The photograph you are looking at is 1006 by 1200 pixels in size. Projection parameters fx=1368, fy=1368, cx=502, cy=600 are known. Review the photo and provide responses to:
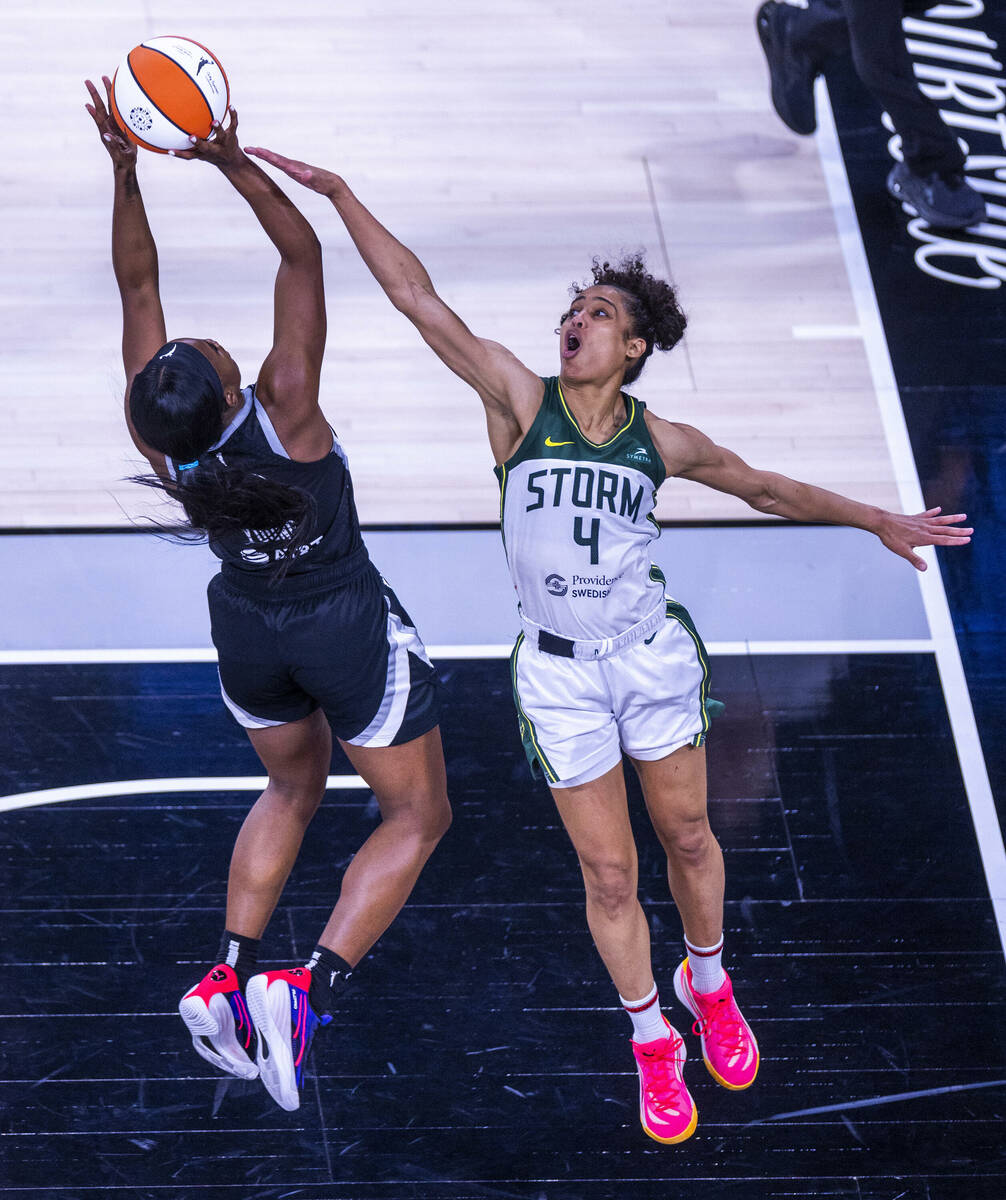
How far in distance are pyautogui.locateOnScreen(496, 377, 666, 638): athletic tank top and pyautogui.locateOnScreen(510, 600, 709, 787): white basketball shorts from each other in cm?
11

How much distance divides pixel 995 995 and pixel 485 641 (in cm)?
232

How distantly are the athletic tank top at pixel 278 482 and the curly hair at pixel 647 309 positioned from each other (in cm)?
82

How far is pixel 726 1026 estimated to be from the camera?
4023 mm

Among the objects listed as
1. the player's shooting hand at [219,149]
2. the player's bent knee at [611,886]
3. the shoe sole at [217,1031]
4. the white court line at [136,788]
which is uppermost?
the player's shooting hand at [219,149]

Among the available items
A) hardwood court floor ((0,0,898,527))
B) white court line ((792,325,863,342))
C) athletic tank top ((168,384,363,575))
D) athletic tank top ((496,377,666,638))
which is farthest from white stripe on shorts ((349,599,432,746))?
white court line ((792,325,863,342))

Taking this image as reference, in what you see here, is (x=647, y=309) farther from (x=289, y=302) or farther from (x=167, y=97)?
(x=167, y=97)

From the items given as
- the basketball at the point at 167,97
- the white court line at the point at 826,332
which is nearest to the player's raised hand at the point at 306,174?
the basketball at the point at 167,97

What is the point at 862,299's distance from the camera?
722 cm

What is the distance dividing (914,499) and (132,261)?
384cm

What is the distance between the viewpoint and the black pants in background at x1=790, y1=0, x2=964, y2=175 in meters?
7.24

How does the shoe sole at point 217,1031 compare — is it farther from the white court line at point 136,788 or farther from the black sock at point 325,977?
the white court line at point 136,788

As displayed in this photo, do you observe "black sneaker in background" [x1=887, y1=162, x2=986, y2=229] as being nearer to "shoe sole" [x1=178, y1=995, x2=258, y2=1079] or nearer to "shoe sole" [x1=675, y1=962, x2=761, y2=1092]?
"shoe sole" [x1=675, y1=962, x2=761, y2=1092]

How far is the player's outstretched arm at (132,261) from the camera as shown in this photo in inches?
135

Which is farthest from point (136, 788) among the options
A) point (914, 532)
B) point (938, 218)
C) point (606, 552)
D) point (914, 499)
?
point (938, 218)
